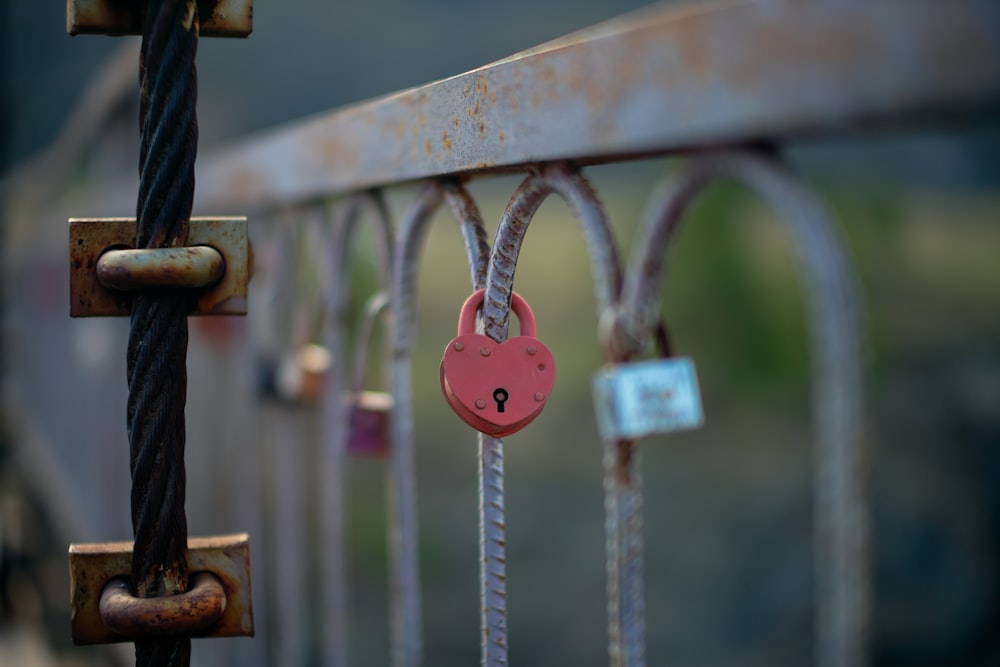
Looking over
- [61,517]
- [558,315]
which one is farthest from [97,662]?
[558,315]

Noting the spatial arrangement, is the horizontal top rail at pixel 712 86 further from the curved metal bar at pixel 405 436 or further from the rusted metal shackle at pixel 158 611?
the rusted metal shackle at pixel 158 611

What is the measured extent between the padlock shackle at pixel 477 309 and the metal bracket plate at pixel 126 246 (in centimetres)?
17

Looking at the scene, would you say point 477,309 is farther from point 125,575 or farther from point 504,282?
point 125,575

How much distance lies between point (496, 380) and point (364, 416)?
1.89 feet

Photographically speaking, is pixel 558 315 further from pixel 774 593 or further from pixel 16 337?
pixel 16 337

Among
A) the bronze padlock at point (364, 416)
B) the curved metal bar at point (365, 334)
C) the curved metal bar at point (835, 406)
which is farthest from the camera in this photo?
the bronze padlock at point (364, 416)

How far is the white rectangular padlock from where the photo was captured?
869mm

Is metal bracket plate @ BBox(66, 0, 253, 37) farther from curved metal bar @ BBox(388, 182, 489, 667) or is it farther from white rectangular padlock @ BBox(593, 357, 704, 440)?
white rectangular padlock @ BBox(593, 357, 704, 440)

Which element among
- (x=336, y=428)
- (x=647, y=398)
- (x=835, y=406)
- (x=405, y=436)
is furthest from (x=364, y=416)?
(x=835, y=406)

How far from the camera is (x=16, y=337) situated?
524cm

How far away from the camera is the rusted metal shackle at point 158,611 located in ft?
2.29

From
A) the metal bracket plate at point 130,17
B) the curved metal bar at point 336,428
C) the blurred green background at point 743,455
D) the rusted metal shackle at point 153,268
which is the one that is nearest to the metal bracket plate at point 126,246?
the rusted metal shackle at point 153,268

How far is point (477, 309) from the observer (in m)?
0.75

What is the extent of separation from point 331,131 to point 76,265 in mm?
394
